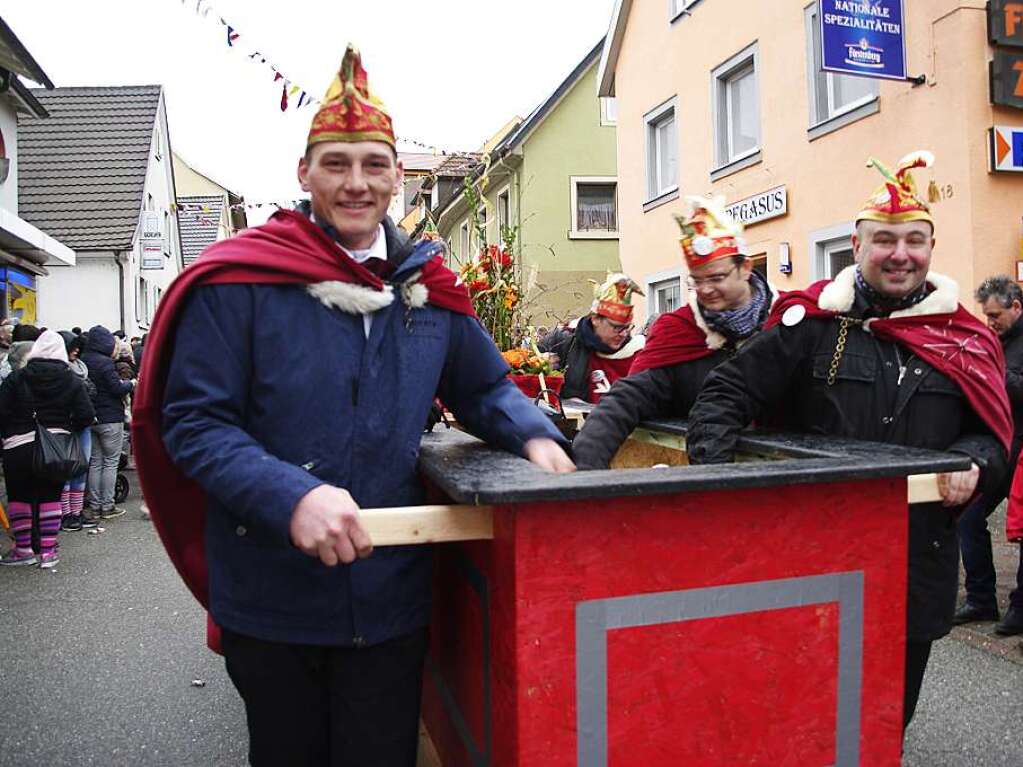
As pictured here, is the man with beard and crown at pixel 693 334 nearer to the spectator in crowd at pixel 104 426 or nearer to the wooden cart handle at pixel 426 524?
the wooden cart handle at pixel 426 524

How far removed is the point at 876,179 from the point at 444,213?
54.4 ft

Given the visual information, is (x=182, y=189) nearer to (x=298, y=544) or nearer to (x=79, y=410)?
(x=79, y=410)

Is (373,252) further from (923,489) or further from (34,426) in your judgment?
(34,426)

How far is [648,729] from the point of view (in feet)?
5.70

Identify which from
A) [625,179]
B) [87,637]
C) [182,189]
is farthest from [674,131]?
[182,189]

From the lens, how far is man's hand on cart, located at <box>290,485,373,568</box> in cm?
164

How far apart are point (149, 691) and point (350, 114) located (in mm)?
3423

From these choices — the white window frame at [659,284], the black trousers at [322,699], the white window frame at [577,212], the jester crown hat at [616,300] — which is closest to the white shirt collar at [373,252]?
the black trousers at [322,699]

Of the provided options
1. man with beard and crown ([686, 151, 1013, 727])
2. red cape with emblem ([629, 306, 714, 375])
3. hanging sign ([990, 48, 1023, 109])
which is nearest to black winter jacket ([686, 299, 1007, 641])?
man with beard and crown ([686, 151, 1013, 727])

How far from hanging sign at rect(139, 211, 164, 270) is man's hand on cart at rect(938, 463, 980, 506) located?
69.9ft

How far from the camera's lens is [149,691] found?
172 inches

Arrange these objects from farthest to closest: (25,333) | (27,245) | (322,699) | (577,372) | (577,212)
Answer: (577,212), (27,245), (25,333), (577,372), (322,699)

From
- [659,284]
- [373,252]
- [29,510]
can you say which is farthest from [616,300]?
[659,284]

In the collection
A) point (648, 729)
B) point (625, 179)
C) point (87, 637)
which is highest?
point (625, 179)
